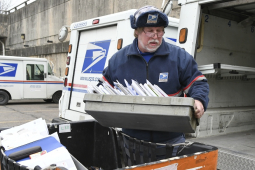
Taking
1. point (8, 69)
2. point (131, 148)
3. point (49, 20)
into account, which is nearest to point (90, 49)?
point (131, 148)

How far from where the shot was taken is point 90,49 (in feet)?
17.7

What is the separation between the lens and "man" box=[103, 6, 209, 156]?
6.80 ft

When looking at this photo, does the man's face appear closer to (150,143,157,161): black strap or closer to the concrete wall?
(150,143,157,161): black strap

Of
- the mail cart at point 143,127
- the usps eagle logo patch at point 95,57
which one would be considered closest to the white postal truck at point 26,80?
the usps eagle logo patch at point 95,57

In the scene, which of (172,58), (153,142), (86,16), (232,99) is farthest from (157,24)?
(86,16)

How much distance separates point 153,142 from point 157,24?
2.92ft

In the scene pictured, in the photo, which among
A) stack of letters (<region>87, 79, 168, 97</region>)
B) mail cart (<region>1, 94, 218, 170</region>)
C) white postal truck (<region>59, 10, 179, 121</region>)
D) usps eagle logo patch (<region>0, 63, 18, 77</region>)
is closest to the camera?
mail cart (<region>1, 94, 218, 170</region>)

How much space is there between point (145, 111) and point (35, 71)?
12.3m

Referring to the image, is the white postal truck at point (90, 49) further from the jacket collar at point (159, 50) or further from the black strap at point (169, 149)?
the black strap at point (169, 149)

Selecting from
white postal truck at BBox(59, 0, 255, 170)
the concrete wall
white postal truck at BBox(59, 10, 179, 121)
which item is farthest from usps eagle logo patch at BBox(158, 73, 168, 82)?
the concrete wall

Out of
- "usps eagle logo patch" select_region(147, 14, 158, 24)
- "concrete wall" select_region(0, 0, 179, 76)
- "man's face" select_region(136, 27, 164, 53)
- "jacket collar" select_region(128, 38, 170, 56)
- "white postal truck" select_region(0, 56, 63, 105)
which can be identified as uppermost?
"concrete wall" select_region(0, 0, 179, 76)

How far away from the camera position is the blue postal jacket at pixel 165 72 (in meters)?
2.11

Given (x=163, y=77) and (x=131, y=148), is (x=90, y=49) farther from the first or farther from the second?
(x=163, y=77)

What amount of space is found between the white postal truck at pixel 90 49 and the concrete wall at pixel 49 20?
13.3ft
